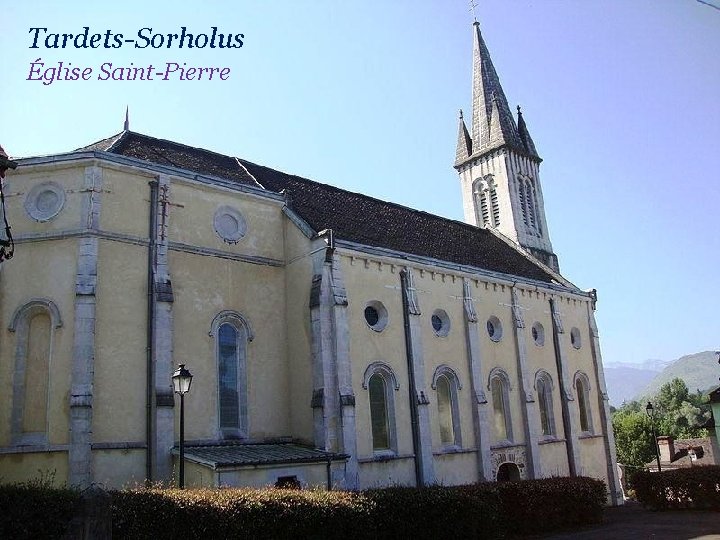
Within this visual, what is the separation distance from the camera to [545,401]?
3178 centimetres

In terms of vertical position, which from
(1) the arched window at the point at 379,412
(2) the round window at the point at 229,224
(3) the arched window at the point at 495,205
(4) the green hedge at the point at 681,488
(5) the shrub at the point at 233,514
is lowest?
(4) the green hedge at the point at 681,488

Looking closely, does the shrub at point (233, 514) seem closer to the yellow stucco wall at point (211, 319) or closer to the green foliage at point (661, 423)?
the yellow stucco wall at point (211, 319)

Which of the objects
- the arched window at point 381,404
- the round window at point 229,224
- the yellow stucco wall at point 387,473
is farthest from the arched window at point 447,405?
the round window at point 229,224

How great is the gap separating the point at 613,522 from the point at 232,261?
16.8m

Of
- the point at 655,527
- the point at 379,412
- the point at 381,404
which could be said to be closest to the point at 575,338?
the point at 655,527

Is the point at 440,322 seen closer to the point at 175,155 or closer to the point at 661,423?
the point at 175,155

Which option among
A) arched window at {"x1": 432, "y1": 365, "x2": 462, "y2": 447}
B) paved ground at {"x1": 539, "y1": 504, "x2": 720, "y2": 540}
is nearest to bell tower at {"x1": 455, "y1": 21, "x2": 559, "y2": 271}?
arched window at {"x1": 432, "y1": 365, "x2": 462, "y2": 447}

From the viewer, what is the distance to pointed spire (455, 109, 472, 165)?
42.9 m

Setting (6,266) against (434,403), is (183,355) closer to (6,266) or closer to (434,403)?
(6,266)

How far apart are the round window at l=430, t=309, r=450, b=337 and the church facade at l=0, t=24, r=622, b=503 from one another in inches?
2.6

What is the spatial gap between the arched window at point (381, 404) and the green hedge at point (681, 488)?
11.5 meters

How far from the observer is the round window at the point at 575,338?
→ 34.5 meters

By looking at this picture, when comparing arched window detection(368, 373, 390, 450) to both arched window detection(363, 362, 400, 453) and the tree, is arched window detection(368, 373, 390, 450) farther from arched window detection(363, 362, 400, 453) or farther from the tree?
the tree

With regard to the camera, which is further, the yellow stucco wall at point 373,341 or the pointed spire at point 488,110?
the pointed spire at point 488,110
